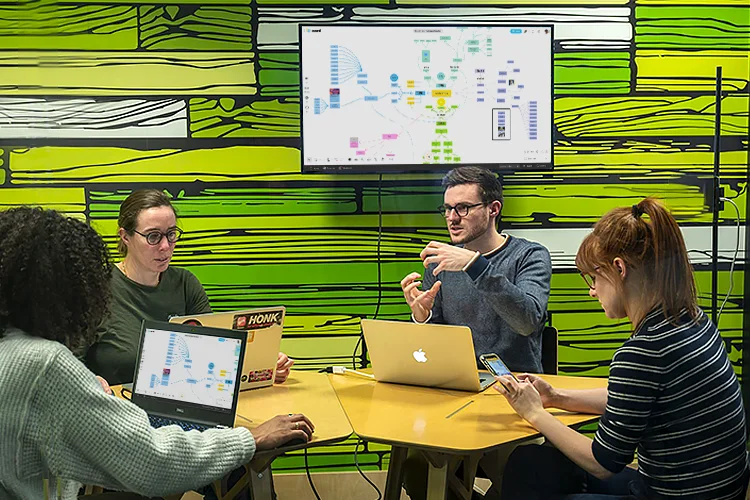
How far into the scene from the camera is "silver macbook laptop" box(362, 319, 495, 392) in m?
2.34

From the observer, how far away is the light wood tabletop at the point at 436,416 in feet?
6.68

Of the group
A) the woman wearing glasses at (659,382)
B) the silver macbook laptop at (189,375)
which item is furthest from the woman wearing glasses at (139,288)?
the woman wearing glasses at (659,382)

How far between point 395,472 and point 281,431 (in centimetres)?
72

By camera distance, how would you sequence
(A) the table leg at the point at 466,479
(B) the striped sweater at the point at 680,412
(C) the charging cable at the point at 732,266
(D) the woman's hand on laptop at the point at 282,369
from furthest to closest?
(C) the charging cable at the point at 732,266
(D) the woman's hand on laptop at the point at 282,369
(A) the table leg at the point at 466,479
(B) the striped sweater at the point at 680,412

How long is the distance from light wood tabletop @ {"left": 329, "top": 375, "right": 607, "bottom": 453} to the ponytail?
516 millimetres

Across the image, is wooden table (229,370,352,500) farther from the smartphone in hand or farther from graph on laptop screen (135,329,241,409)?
the smartphone in hand

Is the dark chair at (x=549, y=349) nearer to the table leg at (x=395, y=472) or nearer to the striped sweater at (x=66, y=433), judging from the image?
the table leg at (x=395, y=472)

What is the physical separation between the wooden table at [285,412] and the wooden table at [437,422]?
1.8 inches

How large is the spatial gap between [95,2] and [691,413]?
283 cm

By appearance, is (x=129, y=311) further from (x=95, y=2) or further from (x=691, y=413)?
(x=691, y=413)

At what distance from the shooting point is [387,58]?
133 inches

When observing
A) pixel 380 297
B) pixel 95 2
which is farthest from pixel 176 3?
pixel 380 297

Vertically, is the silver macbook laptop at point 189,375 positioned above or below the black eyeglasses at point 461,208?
below

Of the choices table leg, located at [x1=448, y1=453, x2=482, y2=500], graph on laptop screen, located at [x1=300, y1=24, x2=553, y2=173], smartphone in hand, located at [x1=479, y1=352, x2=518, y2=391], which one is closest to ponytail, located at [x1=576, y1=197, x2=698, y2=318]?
smartphone in hand, located at [x1=479, y1=352, x2=518, y2=391]
